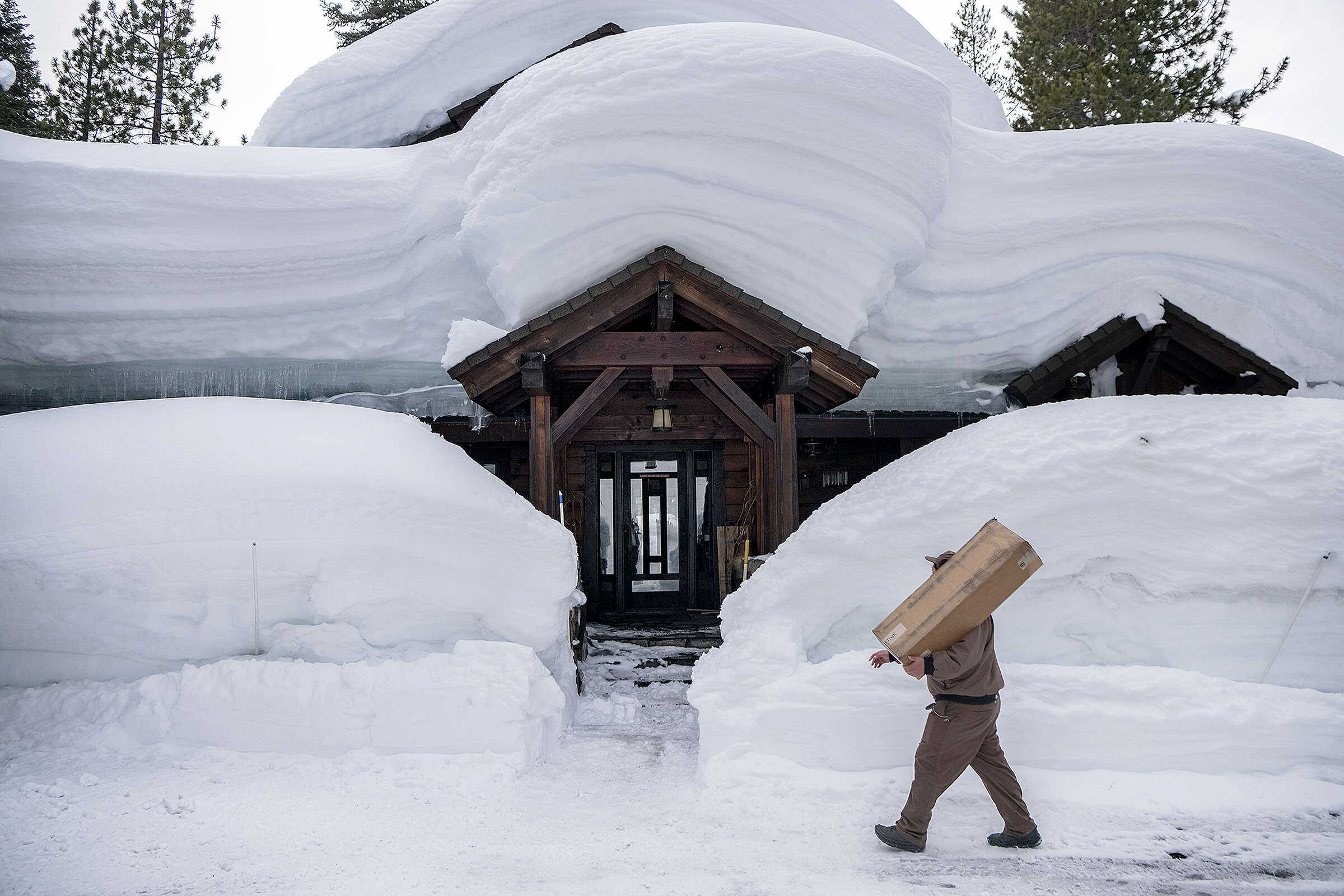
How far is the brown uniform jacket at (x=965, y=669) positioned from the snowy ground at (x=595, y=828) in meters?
0.79

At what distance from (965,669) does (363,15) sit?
67.6 ft

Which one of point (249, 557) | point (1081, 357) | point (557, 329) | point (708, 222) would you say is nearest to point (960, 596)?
point (557, 329)

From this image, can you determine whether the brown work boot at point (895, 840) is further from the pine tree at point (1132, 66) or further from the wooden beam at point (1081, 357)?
the pine tree at point (1132, 66)

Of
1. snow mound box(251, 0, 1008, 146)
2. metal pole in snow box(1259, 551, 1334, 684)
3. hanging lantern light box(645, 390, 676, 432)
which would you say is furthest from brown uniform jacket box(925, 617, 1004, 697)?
snow mound box(251, 0, 1008, 146)

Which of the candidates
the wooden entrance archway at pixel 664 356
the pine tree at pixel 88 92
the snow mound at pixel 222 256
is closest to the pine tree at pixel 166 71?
the pine tree at pixel 88 92

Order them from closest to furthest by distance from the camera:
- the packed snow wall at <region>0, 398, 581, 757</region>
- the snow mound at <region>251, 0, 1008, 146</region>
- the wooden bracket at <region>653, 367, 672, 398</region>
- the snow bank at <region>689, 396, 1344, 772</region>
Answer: the snow bank at <region>689, 396, 1344, 772</region>, the packed snow wall at <region>0, 398, 581, 757</region>, the wooden bracket at <region>653, 367, 672, 398</region>, the snow mound at <region>251, 0, 1008, 146</region>

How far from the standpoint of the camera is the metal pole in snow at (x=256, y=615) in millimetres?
4887

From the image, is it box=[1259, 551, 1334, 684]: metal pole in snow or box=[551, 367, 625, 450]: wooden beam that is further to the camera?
box=[551, 367, 625, 450]: wooden beam

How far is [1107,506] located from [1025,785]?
2.26 meters

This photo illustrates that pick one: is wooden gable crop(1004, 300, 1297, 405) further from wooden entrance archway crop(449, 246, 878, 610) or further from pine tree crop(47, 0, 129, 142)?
pine tree crop(47, 0, 129, 142)

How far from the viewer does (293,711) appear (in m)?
4.54

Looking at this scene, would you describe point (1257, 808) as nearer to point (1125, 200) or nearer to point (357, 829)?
point (357, 829)

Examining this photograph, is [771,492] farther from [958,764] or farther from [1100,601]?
[958,764]

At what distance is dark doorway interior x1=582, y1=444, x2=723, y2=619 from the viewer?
Result: 9.77m
